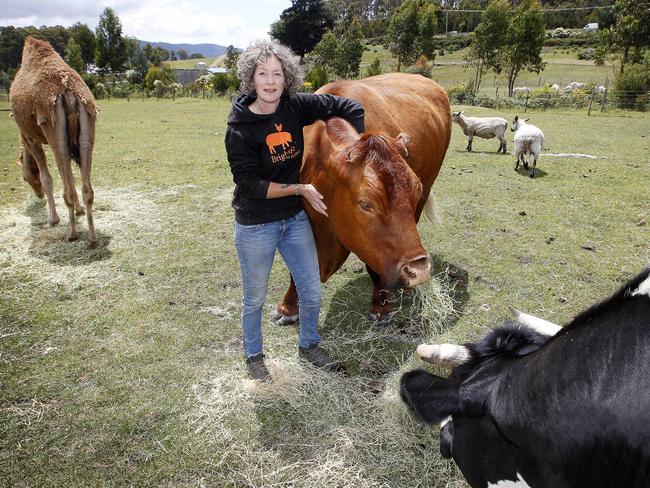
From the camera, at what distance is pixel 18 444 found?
2.79 m

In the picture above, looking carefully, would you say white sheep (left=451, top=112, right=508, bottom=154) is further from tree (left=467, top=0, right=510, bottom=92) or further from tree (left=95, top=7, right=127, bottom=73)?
tree (left=95, top=7, right=127, bottom=73)

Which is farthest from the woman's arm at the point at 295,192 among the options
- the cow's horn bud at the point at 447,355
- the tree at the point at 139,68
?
the tree at the point at 139,68

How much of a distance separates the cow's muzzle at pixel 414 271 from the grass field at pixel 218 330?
90cm

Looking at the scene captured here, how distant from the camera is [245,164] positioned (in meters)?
2.68

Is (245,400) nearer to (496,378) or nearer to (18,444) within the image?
(18,444)

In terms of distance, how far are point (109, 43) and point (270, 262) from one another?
5570 cm

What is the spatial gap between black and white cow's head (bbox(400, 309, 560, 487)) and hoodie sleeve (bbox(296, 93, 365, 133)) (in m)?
1.88

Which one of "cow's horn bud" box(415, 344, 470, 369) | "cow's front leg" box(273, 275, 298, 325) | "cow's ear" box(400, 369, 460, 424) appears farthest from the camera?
"cow's front leg" box(273, 275, 298, 325)

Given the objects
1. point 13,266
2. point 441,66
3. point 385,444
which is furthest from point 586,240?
point 441,66

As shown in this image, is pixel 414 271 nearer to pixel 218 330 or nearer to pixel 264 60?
pixel 264 60

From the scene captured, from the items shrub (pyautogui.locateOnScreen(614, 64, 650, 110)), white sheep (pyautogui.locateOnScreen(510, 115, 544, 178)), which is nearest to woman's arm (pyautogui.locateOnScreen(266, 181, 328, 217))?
white sheep (pyautogui.locateOnScreen(510, 115, 544, 178))

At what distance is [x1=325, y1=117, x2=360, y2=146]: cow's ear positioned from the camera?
10.1 feet

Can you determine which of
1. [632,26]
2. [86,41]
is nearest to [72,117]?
[632,26]

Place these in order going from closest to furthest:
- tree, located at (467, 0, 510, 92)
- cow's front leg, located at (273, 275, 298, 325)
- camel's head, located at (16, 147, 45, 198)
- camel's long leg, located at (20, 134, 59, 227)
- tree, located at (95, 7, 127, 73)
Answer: cow's front leg, located at (273, 275, 298, 325)
camel's long leg, located at (20, 134, 59, 227)
camel's head, located at (16, 147, 45, 198)
tree, located at (467, 0, 510, 92)
tree, located at (95, 7, 127, 73)
